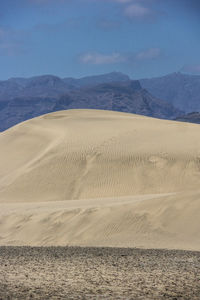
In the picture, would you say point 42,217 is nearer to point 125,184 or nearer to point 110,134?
point 125,184

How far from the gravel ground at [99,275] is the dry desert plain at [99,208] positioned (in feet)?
0.07

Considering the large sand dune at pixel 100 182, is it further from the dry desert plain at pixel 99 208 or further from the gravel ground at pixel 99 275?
the gravel ground at pixel 99 275

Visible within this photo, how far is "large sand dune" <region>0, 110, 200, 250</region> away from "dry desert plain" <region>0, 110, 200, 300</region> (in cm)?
5

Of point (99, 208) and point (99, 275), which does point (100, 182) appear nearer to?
point (99, 208)

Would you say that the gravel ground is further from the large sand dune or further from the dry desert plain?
the large sand dune

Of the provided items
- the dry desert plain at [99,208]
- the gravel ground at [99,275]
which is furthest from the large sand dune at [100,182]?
the gravel ground at [99,275]

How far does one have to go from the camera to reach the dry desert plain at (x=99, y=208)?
9875 millimetres

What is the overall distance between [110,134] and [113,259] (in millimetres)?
28903

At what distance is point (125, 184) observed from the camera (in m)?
33.2

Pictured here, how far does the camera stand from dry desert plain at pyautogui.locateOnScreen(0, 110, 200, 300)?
9.88m

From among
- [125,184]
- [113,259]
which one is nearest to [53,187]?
[125,184]

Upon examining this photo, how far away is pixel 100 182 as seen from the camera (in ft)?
110

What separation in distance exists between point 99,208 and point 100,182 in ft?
37.8

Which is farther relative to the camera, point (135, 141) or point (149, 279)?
point (135, 141)
